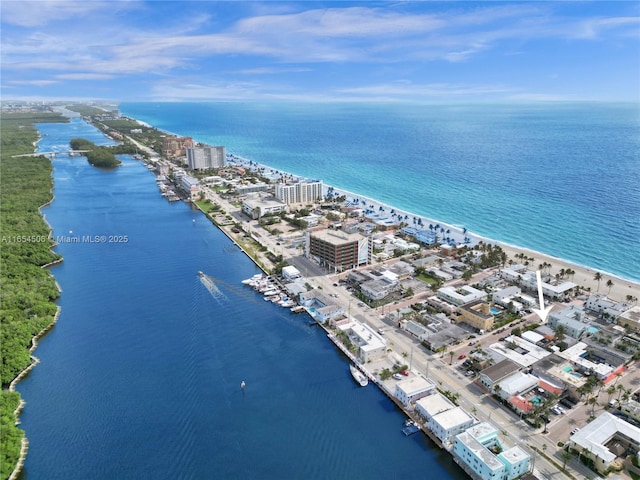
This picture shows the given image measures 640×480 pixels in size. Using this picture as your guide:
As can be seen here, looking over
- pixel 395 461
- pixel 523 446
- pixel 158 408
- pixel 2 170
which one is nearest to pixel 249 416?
pixel 158 408

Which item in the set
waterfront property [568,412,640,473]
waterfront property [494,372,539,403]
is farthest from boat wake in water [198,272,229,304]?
waterfront property [568,412,640,473]

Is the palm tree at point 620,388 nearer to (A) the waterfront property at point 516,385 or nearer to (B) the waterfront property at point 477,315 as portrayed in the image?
(A) the waterfront property at point 516,385

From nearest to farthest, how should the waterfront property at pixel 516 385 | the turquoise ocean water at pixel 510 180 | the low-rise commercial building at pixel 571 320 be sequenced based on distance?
the waterfront property at pixel 516 385 → the low-rise commercial building at pixel 571 320 → the turquoise ocean water at pixel 510 180

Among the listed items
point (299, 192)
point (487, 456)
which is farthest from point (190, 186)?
point (487, 456)

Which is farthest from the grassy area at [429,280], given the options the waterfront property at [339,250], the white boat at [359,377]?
the white boat at [359,377]

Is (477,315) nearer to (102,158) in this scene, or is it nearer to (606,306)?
(606,306)
